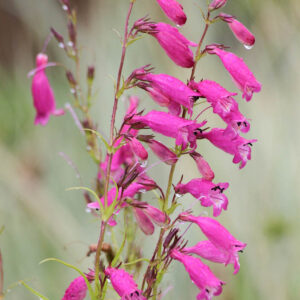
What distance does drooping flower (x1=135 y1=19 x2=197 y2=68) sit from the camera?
72 centimetres

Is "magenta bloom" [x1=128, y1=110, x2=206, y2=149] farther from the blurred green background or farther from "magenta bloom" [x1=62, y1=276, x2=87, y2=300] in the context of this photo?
the blurred green background

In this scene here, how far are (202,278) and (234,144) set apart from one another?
0.17 m

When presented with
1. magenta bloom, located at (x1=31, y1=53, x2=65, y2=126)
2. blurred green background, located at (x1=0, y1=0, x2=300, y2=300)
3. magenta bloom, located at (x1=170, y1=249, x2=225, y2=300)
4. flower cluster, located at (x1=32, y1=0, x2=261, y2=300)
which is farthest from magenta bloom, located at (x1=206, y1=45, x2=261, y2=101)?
blurred green background, located at (x1=0, y1=0, x2=300, y2=300)

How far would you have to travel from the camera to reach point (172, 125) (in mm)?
700

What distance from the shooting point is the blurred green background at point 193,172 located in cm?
179

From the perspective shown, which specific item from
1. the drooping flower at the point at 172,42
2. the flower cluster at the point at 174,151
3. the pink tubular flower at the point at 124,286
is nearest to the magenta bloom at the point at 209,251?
the flower cluster at the point at 174,151

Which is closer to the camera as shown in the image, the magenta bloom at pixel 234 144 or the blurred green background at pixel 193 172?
the magenta bloom at pixel 234 144

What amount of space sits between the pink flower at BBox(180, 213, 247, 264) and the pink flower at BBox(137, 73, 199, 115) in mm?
138

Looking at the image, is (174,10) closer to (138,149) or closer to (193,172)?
(138,149)

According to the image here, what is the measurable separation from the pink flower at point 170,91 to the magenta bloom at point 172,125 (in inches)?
0.8

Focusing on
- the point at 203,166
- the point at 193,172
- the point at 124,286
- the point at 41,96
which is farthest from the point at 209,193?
the point at 193,172

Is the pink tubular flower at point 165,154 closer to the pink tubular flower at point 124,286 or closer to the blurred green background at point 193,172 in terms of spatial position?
the pink tubular flower at point 124,286

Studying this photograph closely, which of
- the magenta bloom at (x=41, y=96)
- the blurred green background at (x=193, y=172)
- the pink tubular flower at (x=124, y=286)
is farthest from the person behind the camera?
the blurred green background at (x=193, y=172)

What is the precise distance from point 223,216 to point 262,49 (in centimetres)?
61
